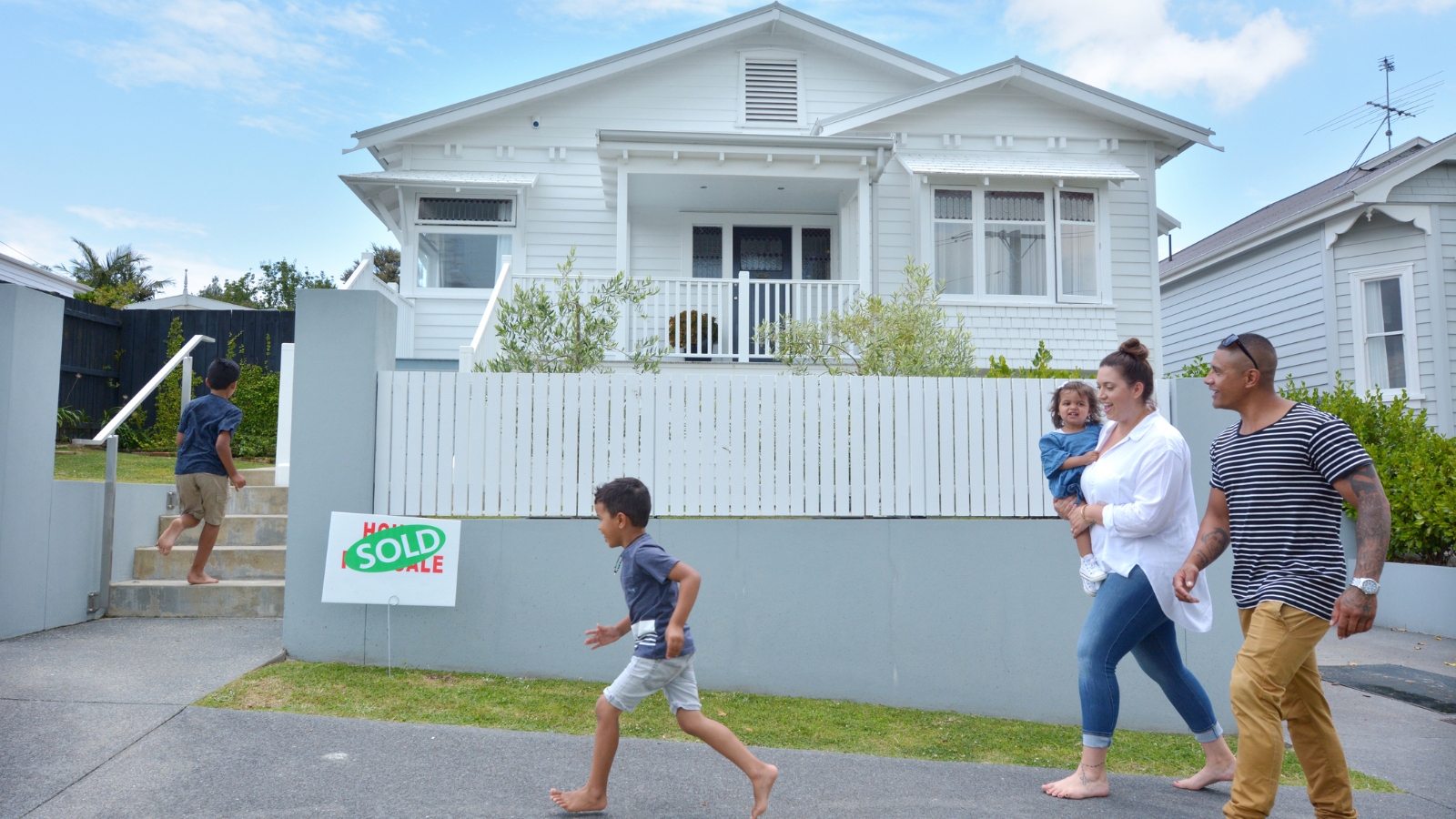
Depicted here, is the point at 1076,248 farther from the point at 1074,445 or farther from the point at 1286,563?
the point at 1286,563

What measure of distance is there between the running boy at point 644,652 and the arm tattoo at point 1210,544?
182 cm

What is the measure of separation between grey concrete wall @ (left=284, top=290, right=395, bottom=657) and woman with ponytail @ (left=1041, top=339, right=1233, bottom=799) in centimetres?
405

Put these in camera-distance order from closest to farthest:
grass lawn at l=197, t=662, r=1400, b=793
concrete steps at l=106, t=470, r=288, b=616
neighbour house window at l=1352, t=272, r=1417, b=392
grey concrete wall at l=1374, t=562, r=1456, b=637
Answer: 1. grass lawn at l=197, t=662, r=1400, b=793
2. concrete steps at l=106, t=470, r=288, b=616
3. grey concrete wall at l=1374, t=562, r=1456, b=637
4. neighbour house window at l=1352, t=272, r=1417, b=392

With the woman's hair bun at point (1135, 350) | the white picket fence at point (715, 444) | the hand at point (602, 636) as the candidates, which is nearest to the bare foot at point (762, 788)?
the hand at point (602, 636)

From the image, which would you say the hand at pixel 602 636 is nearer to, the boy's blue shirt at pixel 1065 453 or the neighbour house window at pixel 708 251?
the boy's blue shirt at pixel 1065 453

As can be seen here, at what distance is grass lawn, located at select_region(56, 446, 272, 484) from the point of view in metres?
9.02

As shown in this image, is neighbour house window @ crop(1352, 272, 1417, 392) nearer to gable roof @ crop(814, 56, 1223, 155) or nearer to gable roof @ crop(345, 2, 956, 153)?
gable roof @ crop(814, 56, 1223, 155)

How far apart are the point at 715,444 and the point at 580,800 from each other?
2708 millimetres

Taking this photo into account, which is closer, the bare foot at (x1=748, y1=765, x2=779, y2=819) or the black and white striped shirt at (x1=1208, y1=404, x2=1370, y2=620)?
the black and white striped shirt at (x1=1208, y1=404, x2=1370, y2=620)

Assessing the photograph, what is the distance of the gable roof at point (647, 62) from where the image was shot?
12570 millimetres

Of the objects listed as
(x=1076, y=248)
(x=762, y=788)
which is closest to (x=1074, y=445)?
(x=762, y=788)

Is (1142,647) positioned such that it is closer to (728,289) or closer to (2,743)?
(2,743)

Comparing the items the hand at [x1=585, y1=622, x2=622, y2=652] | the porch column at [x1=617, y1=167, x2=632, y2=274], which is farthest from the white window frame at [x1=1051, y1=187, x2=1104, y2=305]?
the hand at [x1=585, y1=622, x2=622, y2=652]

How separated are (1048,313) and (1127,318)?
1568 millimetres
